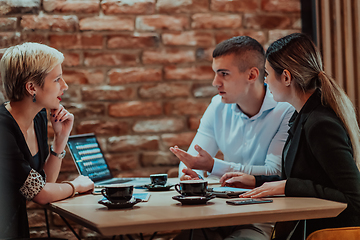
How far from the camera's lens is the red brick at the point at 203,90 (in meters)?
2.80

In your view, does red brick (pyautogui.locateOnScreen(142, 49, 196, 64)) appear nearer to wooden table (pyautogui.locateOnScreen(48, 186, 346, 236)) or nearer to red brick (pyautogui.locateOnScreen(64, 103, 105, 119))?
red brick (pyautogui.locateOnScreen(64, 103, 105, 119))

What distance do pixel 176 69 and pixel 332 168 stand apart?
1664 millimetres

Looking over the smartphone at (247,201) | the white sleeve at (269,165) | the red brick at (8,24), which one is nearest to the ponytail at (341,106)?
the smartphone at (247,201)

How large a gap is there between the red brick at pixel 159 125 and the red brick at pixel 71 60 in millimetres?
620

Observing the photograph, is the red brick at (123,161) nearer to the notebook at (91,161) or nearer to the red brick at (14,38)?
the notebook at (91,161)

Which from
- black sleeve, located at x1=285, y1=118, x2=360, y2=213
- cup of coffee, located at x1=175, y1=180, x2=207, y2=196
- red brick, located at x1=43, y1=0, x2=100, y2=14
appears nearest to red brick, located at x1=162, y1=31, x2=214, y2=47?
red brick, located at x1=43, y1=0, x2=100, y2=14

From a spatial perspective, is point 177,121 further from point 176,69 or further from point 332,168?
point 332,168

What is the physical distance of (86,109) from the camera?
2.65m

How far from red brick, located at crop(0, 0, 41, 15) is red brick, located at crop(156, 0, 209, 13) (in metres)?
0.88

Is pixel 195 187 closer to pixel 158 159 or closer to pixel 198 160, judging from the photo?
pixel 198 160

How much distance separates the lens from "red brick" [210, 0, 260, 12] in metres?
2.83

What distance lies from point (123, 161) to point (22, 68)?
1198 mm

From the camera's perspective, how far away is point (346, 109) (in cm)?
146

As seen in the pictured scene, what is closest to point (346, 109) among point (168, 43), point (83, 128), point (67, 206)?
point (67, 206)
